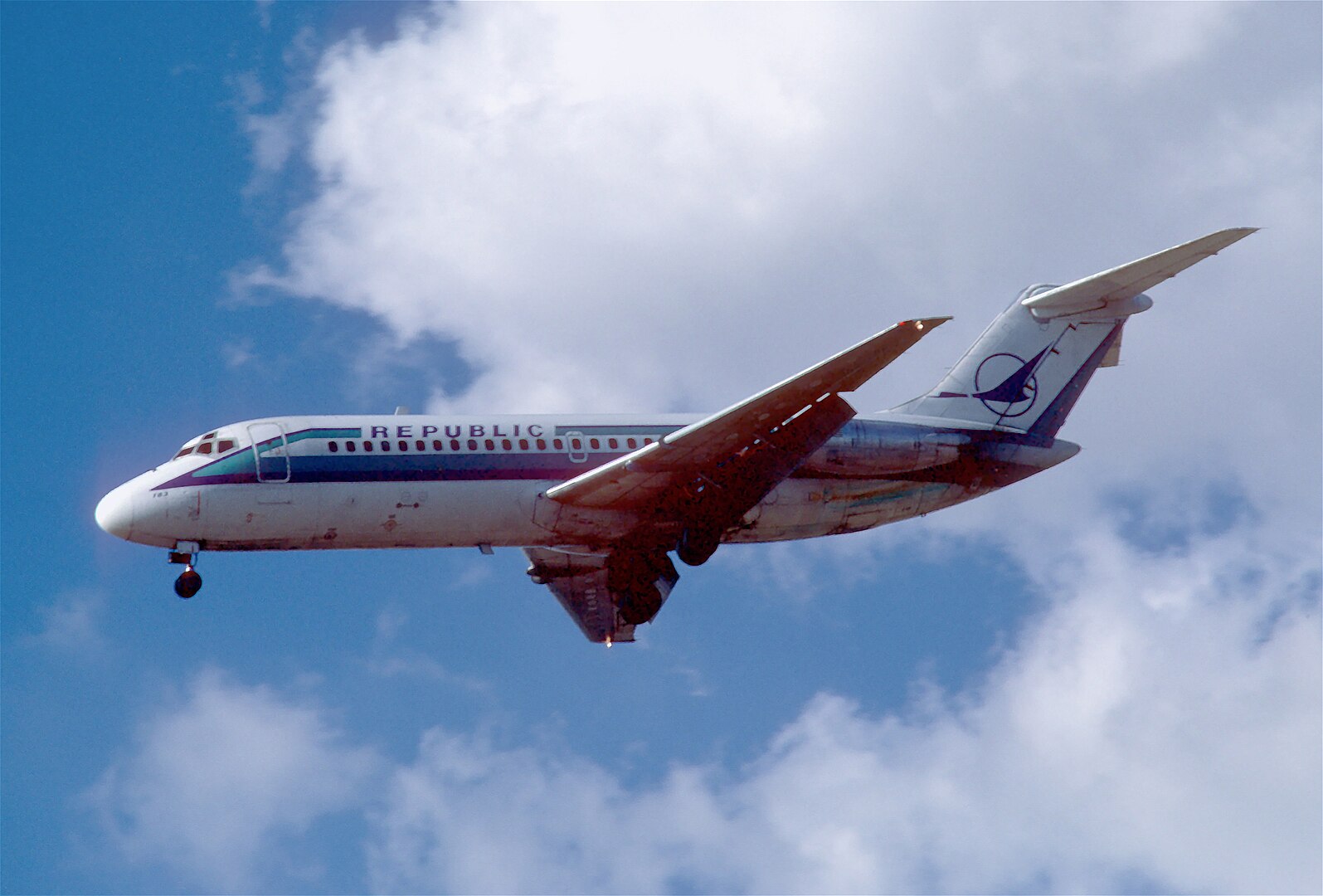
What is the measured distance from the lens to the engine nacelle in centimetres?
3192

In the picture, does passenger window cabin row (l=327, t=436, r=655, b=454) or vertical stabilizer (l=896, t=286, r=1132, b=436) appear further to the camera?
vertical stabilizer (l=896, t=286, r=1132, b=436)

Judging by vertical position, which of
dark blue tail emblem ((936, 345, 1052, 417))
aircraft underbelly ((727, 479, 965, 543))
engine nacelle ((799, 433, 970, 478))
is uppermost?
dark blue tail emblem ((936, 345, 1052, 417))

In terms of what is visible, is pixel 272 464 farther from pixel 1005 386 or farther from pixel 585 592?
pixel 1005 386

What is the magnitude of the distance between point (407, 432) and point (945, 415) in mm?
11533

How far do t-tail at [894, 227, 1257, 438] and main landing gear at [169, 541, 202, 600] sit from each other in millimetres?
14939

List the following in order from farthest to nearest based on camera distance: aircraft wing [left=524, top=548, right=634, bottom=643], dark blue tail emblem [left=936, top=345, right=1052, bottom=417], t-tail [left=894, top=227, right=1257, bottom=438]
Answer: aircraft wing [left=524, top=548, right=634, bottom=643] → dark blue tail emblem [left=936, top=345, right=1052, bottom=417] → t-tail [left=894, top=227, right=1257, bottom=438]

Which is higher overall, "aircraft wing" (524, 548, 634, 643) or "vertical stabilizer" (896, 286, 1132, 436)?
"vertical stabilizer" (896, 286, 1132, 436)

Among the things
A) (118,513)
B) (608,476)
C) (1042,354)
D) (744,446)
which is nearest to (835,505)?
(744,446)

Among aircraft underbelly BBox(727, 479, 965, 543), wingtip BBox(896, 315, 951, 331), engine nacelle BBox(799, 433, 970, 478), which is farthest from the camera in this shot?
aircraft underbelly BBox(727, 479, 965, 543)

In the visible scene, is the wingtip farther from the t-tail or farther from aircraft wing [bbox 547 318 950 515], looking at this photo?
the t-tail

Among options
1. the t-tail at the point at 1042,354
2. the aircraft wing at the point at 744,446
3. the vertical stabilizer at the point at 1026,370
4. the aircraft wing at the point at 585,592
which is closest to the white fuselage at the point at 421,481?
the aircraft wing at the point at 744,446

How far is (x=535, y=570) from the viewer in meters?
36.8

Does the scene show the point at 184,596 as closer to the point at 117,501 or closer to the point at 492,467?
the point at 117,501

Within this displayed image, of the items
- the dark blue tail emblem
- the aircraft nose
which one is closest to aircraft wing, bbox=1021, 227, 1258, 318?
the dark blue tail emblem
